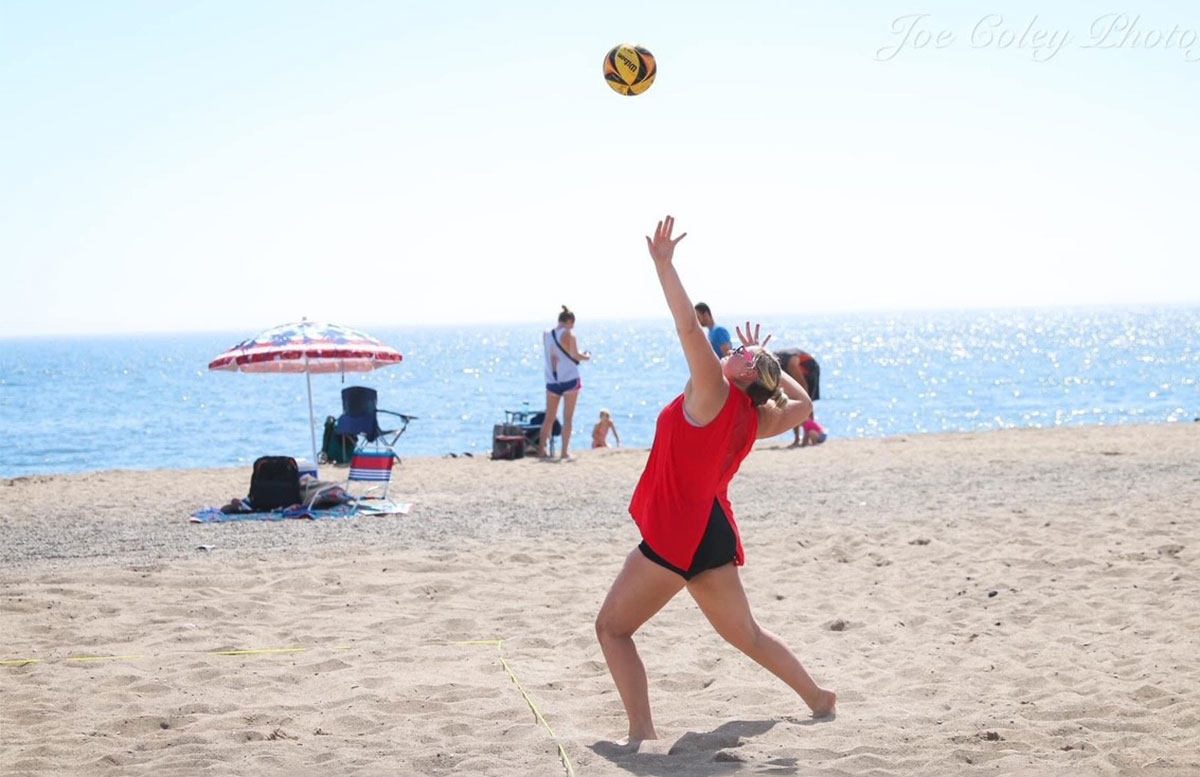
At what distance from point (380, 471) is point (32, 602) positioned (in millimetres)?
4628

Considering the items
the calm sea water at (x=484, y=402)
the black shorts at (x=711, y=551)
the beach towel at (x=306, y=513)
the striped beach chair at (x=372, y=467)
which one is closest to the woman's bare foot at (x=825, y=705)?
the black shorts at (x=711, y=551)

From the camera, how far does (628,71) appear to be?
7348 mm

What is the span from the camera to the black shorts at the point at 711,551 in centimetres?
457

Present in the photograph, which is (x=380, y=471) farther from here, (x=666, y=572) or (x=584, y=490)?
(x=666, y=572)

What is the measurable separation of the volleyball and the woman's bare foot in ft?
12.9

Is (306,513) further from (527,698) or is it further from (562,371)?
(527,698)

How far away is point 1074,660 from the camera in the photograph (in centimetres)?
586

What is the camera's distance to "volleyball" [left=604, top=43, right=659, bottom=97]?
7336mm

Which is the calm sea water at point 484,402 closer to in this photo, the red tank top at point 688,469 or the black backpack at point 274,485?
the black backpack at point 274,485

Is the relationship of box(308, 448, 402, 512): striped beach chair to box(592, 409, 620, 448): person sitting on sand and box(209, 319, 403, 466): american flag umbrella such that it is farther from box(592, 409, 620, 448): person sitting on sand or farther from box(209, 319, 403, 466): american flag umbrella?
box(592, 409, 620, 448): person sitting on sand

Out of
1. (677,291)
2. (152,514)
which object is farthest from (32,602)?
(677,291)

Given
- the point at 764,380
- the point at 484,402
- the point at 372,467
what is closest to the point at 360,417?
the point at 372,467

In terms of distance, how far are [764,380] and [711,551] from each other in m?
0.70

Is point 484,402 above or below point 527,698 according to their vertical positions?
below
